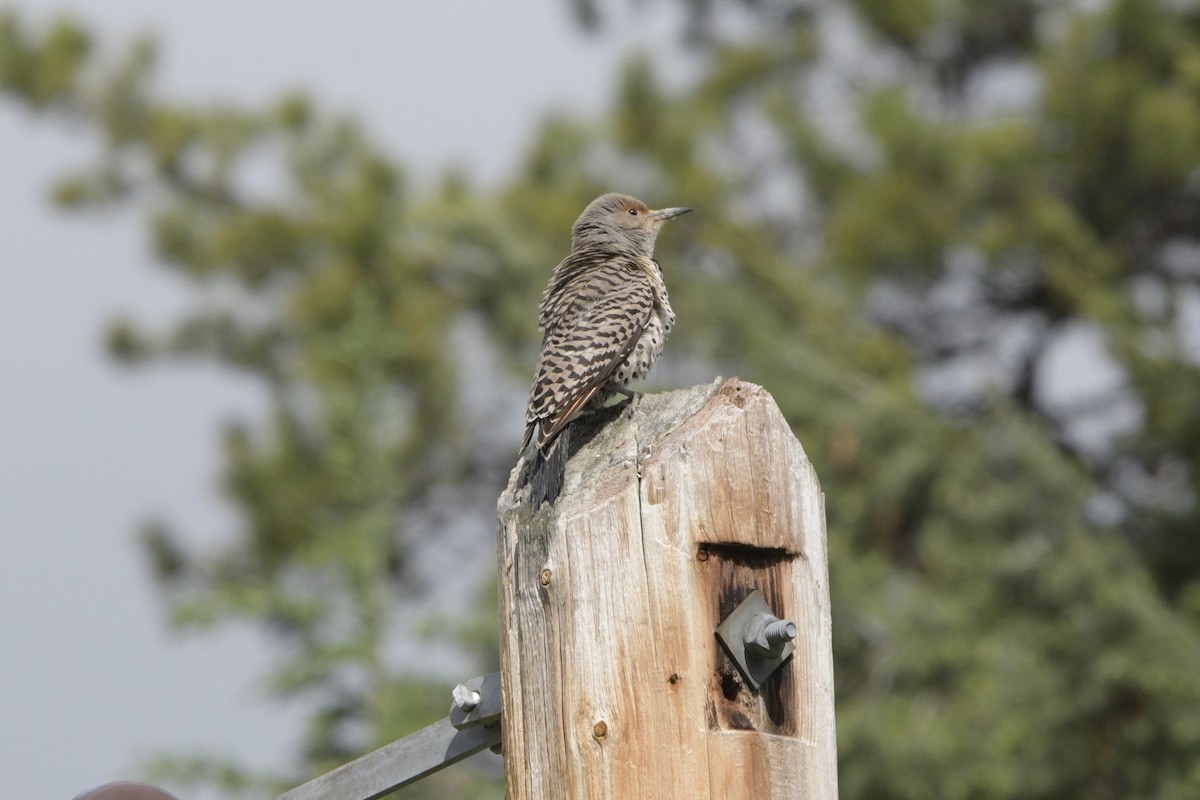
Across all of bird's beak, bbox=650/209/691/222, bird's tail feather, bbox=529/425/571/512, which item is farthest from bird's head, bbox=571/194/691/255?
bird's tail feather, bbox=529/425/571/512

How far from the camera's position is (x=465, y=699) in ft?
8.13

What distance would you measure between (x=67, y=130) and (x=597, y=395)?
12486 millimetres

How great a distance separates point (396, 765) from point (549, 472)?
0.54 metres

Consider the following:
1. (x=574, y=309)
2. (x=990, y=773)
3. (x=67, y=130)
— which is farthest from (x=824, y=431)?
(x=67, y=130)

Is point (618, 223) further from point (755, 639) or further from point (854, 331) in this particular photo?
point (854, 331)

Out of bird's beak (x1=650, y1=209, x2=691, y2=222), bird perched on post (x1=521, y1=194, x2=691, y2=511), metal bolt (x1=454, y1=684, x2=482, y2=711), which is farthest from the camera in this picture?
bird's beak (x1=650, y1=209, x2=691, y2=222)

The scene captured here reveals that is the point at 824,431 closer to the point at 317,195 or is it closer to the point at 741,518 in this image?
the point at 317,195

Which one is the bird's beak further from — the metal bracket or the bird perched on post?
the metal bracket

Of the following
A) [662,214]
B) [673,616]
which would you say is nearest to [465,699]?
[673,616]

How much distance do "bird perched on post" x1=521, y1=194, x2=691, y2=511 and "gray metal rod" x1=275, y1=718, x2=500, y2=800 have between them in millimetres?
438

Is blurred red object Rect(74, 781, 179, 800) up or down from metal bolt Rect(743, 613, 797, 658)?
down

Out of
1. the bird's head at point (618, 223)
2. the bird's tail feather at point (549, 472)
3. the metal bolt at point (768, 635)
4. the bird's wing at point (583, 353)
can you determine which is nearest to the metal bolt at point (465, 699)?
the bird's tail feather at point (549, 472)

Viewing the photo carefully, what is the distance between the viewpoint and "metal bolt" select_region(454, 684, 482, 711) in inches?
97.3

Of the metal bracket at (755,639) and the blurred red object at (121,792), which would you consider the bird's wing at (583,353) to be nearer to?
the metal bracket at (755,639)
